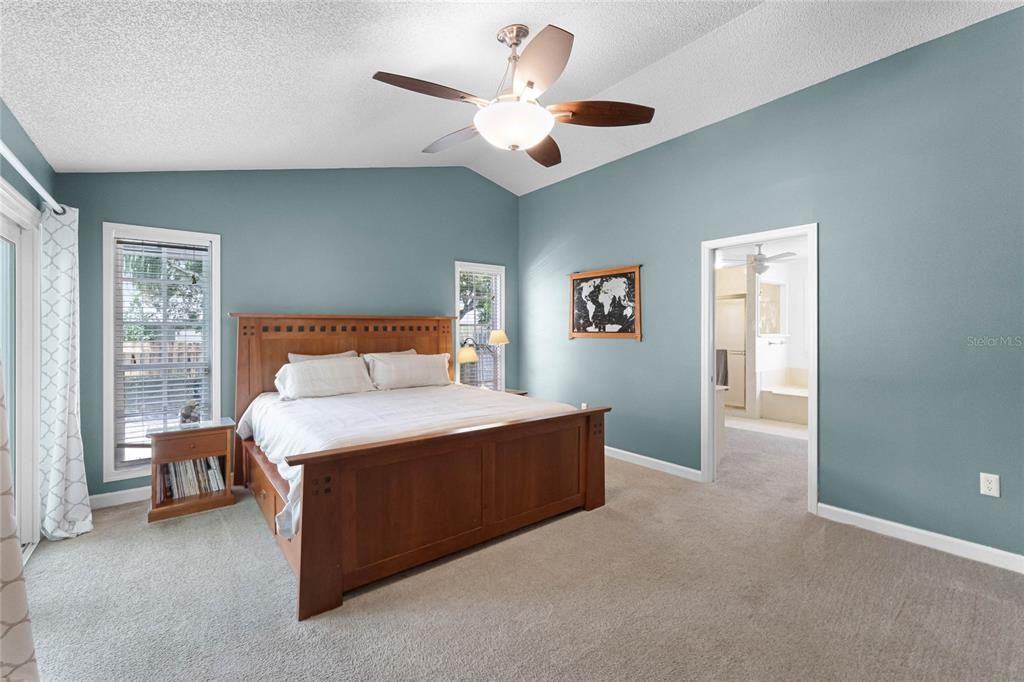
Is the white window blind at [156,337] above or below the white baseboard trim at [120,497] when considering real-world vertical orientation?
above

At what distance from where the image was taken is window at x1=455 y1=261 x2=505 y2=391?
17.7ft

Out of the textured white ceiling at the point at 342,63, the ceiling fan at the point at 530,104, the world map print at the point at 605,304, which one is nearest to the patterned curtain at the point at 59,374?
the textured white ceiling at the point at 342,63

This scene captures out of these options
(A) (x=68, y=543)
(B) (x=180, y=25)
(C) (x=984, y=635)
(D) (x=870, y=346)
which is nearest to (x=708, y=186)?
(D) (x=870, y=346)

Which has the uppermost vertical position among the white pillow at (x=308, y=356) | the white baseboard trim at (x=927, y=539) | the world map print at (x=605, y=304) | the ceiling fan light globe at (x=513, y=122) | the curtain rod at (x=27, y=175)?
the ceiling fan light globe at (x=513, y=122)

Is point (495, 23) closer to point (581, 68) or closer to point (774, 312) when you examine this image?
point (581, 68)

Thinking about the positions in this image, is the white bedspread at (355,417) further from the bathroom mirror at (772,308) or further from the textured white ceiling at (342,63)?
the bathroom mirror at (772,308)

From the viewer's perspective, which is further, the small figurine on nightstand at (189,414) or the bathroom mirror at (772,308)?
the bathroom mirror at (772,308)

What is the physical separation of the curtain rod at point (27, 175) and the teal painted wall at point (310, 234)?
0.55 metres

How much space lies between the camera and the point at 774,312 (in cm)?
732

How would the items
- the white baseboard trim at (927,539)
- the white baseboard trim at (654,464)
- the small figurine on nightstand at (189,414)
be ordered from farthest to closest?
the white baseboard trim at (654,464) → the small figurine on nightstand at (189,414) → the white baseboard trim at (927,539)

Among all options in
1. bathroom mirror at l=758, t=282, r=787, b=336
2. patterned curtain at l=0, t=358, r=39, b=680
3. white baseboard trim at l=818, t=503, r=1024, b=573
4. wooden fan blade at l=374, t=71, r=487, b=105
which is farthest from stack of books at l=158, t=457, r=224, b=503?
bathroom mirror at l=758, t=282, r=787, b=336

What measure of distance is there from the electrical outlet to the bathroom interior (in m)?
3.50

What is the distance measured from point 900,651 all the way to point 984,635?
1.48ft

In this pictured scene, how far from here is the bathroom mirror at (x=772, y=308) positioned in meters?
7.16
